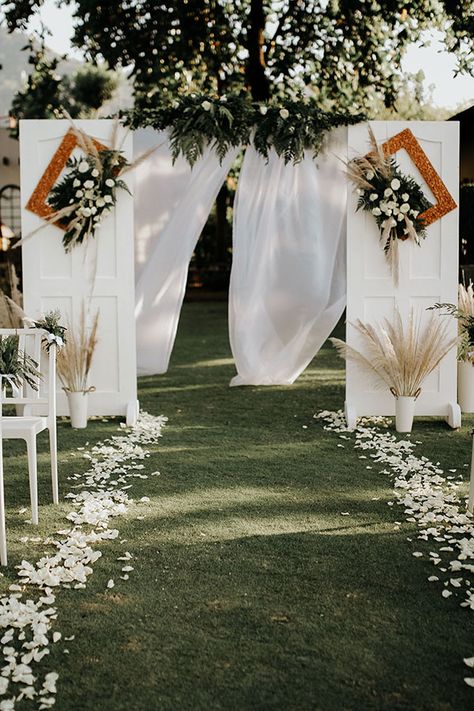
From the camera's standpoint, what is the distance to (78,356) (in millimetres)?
5895

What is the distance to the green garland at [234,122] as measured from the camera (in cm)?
591

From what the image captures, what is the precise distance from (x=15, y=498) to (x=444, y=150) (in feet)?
11.7

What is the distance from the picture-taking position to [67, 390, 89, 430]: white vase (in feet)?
19.4

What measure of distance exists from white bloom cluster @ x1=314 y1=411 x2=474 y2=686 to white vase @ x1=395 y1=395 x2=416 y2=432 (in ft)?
0.39

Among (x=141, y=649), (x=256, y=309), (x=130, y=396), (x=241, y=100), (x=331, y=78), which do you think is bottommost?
(x=141, y=649)

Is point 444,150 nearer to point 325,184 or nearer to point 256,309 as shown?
point 325,184

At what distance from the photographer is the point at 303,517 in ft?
12.9

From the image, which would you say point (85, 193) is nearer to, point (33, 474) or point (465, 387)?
point (33, 474)

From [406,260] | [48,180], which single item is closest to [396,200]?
[406,260]

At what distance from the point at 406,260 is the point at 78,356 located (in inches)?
91.0

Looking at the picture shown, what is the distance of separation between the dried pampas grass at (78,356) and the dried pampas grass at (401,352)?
1.64m

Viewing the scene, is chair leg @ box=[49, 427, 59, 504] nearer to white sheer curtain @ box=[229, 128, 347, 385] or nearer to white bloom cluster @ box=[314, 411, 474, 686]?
white bloom cluster @ box=[314, 411, 474, 686]

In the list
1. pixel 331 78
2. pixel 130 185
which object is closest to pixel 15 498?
pixel 130 185

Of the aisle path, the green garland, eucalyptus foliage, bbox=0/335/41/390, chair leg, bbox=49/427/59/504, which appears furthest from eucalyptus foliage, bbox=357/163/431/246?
eucalyptus foliage, bbox=0/335/41/390
